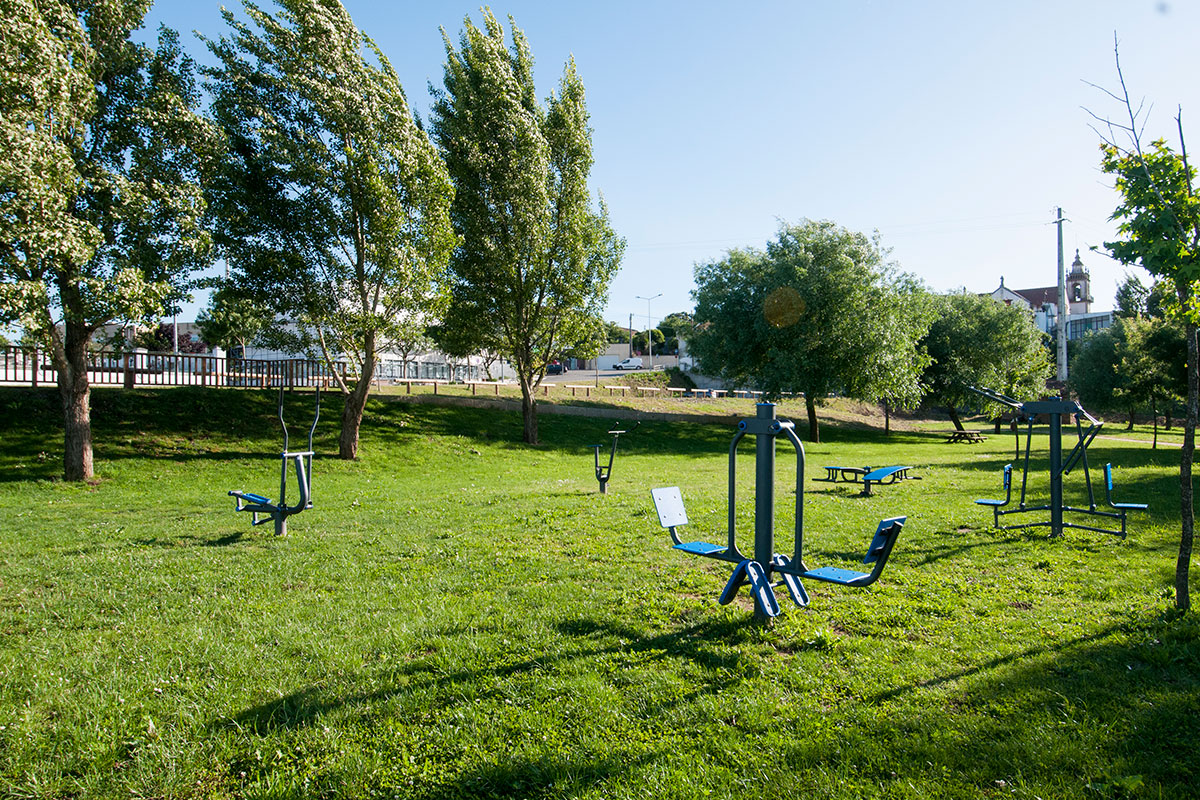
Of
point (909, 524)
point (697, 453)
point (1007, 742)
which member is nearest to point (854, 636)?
point (1007, 742)

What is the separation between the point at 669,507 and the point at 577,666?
2313 millimetres

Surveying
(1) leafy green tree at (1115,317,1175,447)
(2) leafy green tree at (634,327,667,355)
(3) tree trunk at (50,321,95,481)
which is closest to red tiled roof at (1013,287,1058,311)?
(2) leafy green tree at (634,327,667,355)

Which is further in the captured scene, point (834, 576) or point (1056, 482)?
point (1056, 482)

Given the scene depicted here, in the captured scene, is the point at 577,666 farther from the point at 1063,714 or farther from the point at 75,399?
the point at 75,399

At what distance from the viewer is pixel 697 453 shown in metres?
28.4

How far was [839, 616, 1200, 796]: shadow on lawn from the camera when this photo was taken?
3527 mm

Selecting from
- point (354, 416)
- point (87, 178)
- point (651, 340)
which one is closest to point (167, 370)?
point (354, 416)

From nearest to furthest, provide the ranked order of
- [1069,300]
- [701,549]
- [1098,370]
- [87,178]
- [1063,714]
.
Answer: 1. [1063,714]
2. [701,549]
3. [87,178]
4. [1098,370]
5. [1069,300]

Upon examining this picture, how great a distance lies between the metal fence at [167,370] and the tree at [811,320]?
18.6 meters

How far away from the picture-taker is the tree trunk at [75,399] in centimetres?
1712

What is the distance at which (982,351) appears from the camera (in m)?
40.8

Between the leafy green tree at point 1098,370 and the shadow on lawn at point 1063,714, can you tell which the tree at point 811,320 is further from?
the shadow on lawn at point 1063,714

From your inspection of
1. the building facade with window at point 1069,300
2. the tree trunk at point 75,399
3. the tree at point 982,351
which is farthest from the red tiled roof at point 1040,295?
the tree trunk at point 75,399

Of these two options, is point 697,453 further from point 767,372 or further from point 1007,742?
point 1007,742
